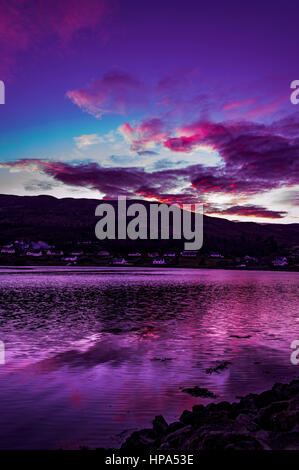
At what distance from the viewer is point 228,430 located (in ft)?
33.3

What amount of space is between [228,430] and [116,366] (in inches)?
411

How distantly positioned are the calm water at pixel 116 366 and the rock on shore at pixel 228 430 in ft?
3.70

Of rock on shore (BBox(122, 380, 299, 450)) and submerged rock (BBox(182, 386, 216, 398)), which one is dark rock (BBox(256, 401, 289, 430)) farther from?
submerged rock (BBox(182, 386, 216, 398))

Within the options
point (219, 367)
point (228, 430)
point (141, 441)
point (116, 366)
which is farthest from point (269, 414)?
point (116, 366)

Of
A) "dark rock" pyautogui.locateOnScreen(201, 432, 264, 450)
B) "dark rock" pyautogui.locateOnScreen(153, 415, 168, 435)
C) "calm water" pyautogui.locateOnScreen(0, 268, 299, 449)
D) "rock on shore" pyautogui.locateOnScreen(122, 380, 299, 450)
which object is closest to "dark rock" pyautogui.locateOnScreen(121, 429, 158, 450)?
"rock on shore" pyautogui.locateOnScreen(122, 380, 299, 450)

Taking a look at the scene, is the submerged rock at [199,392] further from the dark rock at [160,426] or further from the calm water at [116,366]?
the dark rock at [160,426]

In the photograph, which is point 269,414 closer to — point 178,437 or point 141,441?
point 178,437

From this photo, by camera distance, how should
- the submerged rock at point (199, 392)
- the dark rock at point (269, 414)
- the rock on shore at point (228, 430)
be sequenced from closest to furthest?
the rock on shore at point (228, 430) → the dark rock at point (269, 414) → the submerged rock at point (199, 392)

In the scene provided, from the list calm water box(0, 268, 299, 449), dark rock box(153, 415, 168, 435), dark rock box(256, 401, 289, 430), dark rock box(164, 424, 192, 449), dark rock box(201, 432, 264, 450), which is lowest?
calm water box(0, 268, 299, 449)

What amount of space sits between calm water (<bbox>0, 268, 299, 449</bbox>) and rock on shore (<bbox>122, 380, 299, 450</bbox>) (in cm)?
113

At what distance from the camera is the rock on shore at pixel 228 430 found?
9155 millimetres

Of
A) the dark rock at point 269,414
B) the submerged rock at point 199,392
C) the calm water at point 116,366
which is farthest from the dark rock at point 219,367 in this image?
the dark rock at point 269,414

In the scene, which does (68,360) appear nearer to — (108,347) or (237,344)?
(108,347)

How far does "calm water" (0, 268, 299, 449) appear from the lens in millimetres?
12398
